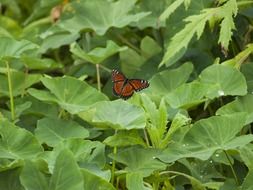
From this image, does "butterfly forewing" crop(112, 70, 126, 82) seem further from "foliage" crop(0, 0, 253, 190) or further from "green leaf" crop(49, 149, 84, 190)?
"green leaf" crop(49, 149, 84, 190)

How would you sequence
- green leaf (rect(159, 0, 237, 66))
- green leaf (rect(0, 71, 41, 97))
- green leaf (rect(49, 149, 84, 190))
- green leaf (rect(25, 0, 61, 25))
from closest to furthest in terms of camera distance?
1. green leaf (rect(49, 149, 84, 190))
2. green leaf (rect(159, 0, 237, 66))
3. green leaf (rect(0, 71, 41, 97))
4. green leaf (rect(25, 0, 61, 25))

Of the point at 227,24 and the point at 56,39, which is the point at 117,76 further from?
the point at 56,39

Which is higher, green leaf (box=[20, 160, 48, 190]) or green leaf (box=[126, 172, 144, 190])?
green leaf (box=[20, 160, 48, 190])

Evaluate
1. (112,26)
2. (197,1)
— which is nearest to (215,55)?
(197,1)

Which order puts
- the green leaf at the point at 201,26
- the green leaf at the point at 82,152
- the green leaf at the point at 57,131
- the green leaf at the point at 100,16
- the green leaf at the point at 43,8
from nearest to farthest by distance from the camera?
1. the green leaf at the point at 82,152
2. the green leaf at the point at 57,131
3. the green leaf at the point at 201,26
4. the green leaf at the point at 100,16
5. the green leaf at the point at 43,8

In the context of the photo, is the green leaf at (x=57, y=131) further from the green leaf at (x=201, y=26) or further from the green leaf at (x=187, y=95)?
the green leaf at (x=201, y=26)

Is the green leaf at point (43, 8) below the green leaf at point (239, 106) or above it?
above

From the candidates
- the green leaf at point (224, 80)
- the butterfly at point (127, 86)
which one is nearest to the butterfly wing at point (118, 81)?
the butterfly at point (127, 86)

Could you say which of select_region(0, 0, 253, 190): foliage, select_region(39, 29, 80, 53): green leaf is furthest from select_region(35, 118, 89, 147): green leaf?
select_region(39, 29, 80, 53): green leaf
